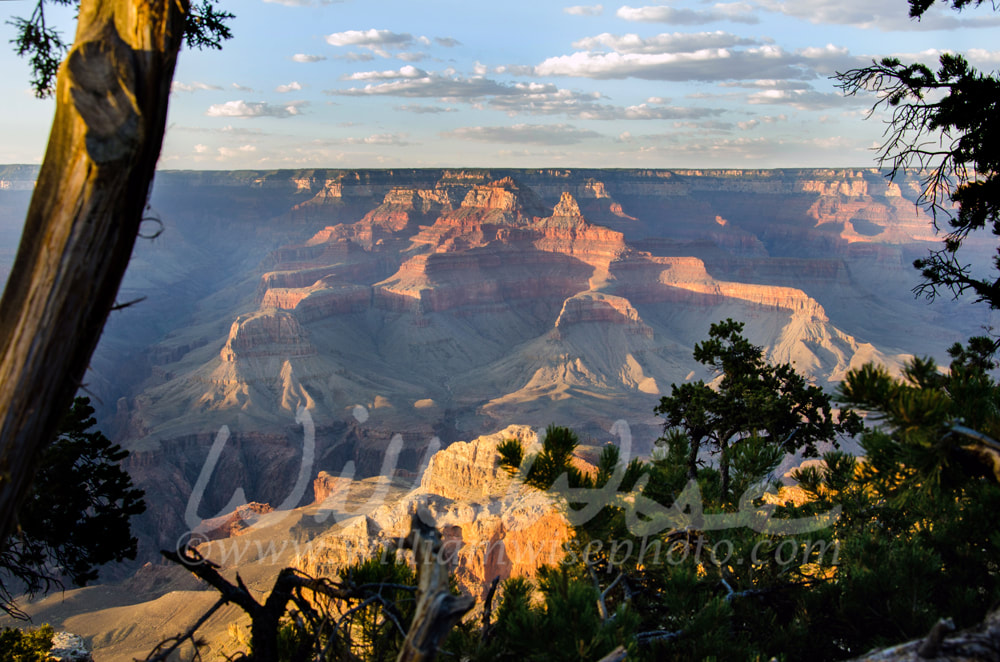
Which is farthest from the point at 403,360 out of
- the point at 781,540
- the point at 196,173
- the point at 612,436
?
the point at 196,173

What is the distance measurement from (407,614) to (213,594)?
82.9ft

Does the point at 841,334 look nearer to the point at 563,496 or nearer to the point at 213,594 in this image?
the point at 213,594

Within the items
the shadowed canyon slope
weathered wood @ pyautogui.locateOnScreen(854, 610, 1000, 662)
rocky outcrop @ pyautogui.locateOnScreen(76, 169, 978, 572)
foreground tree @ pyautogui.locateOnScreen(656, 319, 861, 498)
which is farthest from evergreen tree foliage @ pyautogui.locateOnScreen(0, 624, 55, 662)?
the shadowed canyon slope

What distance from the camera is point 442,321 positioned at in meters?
Result: 93.9

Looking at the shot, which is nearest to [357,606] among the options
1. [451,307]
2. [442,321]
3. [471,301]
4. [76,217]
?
[76,217]

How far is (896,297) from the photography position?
388 feet

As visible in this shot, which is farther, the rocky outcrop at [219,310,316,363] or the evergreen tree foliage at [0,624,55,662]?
the rocky outcrop at [219,310,316,363]

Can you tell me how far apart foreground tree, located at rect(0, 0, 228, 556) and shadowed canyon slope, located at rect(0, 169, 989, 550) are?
161 feet

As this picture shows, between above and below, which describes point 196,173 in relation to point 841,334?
above

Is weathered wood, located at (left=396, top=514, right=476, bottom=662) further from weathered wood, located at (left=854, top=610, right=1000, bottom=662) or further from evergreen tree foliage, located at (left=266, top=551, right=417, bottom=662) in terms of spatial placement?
weathered wood, located at (left=854, top=610, right=1000, bottom=662)

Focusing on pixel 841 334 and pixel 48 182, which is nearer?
pixel 48 182

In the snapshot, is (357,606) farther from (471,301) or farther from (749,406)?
(471,301)

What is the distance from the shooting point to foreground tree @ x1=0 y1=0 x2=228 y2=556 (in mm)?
2391

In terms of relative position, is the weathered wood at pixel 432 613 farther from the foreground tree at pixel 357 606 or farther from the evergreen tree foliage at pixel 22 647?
the evergreen tree foliage at pixel 22 647
